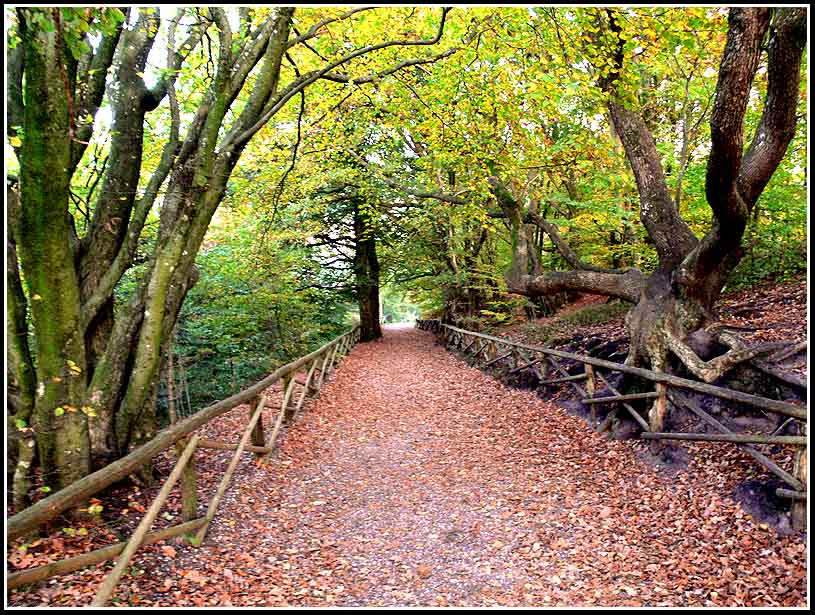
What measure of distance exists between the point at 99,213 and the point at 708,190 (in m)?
7.00

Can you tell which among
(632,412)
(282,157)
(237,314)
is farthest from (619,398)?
(282,157)

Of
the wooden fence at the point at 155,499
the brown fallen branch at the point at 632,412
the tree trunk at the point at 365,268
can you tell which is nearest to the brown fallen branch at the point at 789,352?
the brown fallen branch at the point at 632,412

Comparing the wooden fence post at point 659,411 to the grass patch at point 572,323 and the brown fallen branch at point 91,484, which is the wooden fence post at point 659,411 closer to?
the grass patch at point 572,323

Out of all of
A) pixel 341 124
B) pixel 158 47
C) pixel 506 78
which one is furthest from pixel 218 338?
pixel 506 78

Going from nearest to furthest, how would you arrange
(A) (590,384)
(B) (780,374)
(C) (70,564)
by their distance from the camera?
(C) (70,564)
(B) (780,374)
(A) (590,384)

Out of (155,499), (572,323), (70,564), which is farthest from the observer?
(572,323)

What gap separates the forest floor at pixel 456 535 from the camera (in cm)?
384

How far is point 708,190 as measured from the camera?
234 inches

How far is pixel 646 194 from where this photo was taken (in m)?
7.69

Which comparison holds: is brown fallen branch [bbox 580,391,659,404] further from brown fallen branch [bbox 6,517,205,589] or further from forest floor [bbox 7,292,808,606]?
brown fallen branch [bbox 6,517,205,589]

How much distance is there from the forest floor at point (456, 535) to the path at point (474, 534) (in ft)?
0.05

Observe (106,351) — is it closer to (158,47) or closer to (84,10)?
(84,10)

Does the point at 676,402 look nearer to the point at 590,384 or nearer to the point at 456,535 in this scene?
the point at 590,384

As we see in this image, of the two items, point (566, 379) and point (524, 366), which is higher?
point (566, 379)
